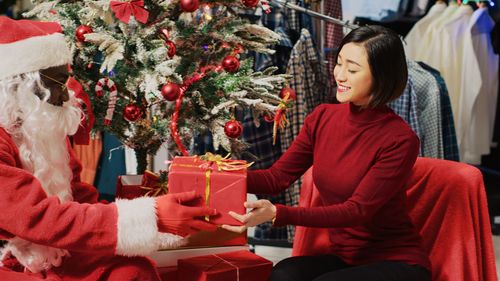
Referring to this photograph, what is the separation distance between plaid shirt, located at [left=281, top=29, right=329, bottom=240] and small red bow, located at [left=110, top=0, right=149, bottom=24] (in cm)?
131

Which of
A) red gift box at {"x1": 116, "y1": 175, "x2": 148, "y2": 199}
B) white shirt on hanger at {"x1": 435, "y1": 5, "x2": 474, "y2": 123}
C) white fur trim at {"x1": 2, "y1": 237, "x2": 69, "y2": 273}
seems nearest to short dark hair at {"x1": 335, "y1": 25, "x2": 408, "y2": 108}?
red gift box at {"x1": 116, "y1": 175, "x2": 148, "y2": 199}

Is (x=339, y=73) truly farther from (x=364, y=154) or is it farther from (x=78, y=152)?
(x=78, y=152)

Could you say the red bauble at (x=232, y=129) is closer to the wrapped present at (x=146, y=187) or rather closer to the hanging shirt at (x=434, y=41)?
the wrapped present at (x=146, y=187)

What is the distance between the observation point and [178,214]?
1858 millimetres

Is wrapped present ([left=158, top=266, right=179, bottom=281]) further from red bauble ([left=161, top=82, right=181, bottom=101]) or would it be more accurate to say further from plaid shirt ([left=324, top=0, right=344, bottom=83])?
plaid shirt ([left=324, top=0, right=344, bottom=83])

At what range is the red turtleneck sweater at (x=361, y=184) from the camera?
2.01m

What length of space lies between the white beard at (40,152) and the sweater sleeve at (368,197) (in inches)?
27.4

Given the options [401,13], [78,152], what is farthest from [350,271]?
[401,13]

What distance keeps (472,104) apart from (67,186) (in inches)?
111

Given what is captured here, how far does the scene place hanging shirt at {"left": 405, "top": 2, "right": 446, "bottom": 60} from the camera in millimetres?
4078

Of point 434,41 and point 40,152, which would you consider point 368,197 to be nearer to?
point 40,152

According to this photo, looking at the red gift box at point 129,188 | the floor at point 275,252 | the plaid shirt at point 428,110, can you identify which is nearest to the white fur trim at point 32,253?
the red gift box at point 129,188

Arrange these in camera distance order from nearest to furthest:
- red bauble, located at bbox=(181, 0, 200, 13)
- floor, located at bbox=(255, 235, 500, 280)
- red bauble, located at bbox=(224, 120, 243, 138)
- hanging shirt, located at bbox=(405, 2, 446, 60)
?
1. red bauble, located at bbox=(181, 0, 200, 13)
2. red bauble, located at bbox=(224, 120, 243, 138)
3. floor, located at bbox=(255, 235, 500, 280)
4. hanging shirt, located at bbox=(405, 2, 446, 60)

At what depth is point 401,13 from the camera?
13.9 feet
